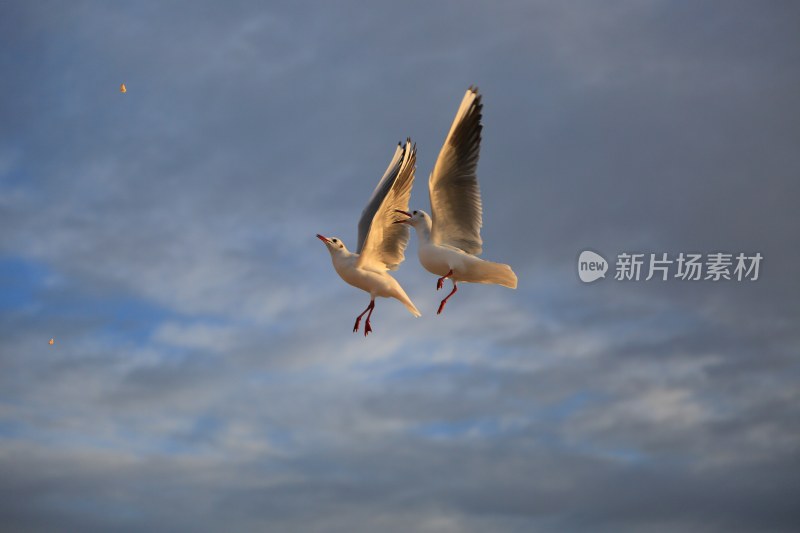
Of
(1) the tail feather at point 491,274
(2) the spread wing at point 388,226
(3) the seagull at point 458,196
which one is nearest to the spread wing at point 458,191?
(3) the seagull at point 458,196

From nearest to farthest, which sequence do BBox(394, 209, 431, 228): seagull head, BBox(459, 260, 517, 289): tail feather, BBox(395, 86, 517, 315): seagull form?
BBox(459, 260, 517, 289): tail feather, BBox(395, 86, 517, 315): seagull, BBox(394, 209, 431, 228): seagull head

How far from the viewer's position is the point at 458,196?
1613 inches

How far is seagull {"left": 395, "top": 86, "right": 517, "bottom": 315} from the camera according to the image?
40.8 m

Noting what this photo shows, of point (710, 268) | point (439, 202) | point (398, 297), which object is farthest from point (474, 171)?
point (710, 268)

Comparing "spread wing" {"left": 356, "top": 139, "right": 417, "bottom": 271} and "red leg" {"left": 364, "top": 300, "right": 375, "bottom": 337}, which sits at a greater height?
"spread wing" {"left": 356, "top": 139, "right": 417, "bottom": 271}

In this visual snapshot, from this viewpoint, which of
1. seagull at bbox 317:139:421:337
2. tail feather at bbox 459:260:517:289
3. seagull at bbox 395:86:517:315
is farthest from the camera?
seagull at bbox 317:139:421:337

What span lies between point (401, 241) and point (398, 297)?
1643 mm

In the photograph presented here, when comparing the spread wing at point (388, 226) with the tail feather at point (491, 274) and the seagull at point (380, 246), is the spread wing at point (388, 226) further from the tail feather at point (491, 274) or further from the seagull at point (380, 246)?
the tail feather at point (491, 274)

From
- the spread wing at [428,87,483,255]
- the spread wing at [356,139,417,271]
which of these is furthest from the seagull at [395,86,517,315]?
the spread wing at [356,139,417,271]

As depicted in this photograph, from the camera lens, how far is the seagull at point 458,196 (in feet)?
134

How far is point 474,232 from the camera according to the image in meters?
40.9

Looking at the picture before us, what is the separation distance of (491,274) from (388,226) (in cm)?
377

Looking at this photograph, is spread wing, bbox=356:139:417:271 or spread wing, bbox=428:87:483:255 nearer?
spread wing, bbox=428:87:483:255

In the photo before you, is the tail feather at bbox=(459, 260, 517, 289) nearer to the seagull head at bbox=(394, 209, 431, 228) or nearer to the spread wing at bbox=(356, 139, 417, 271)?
the seagull head at bbox=(394, 209, 431, 228)
